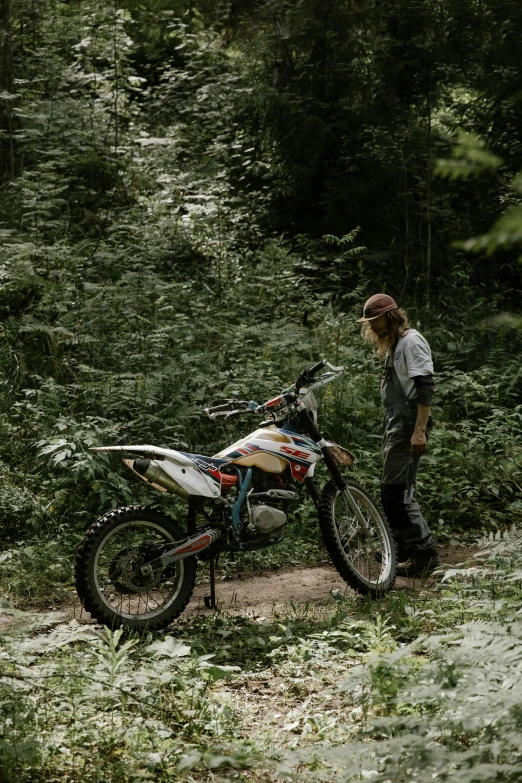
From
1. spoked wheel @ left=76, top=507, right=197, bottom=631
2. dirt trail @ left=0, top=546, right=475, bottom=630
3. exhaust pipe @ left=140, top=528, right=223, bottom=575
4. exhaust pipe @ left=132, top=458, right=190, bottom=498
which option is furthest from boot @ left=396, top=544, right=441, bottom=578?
exhaust pipe @ left=132, top=458, right=190, bottom=498

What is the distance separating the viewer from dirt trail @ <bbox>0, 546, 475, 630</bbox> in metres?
5.36

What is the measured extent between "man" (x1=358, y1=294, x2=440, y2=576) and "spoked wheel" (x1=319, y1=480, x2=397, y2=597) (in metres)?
0.37

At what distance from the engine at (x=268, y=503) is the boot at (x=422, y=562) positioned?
1.33 meters

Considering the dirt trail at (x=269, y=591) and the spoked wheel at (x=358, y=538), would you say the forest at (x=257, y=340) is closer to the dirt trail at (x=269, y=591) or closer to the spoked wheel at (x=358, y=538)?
the dirt trail at (x=269, y=591)

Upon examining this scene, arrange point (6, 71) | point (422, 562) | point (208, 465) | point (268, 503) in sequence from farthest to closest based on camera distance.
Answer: point (6, 71), point (422, 562), point (268, 503), point (208, 465)

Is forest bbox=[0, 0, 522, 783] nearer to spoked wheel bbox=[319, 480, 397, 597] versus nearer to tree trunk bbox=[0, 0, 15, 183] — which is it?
tree trunk bbox=[0, 0, 15, 183]

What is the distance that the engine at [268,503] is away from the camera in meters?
5.19

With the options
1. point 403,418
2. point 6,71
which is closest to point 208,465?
point 403,418

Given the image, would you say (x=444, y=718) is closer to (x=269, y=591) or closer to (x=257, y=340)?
(x=269, y=591)

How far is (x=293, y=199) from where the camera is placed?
41.9 feet

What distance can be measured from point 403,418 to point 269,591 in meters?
1.65

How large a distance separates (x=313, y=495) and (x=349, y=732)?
234 cm

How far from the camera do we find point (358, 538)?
227 inches

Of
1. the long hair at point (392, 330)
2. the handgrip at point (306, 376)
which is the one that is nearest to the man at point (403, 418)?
the long hair at point (392, 330)
